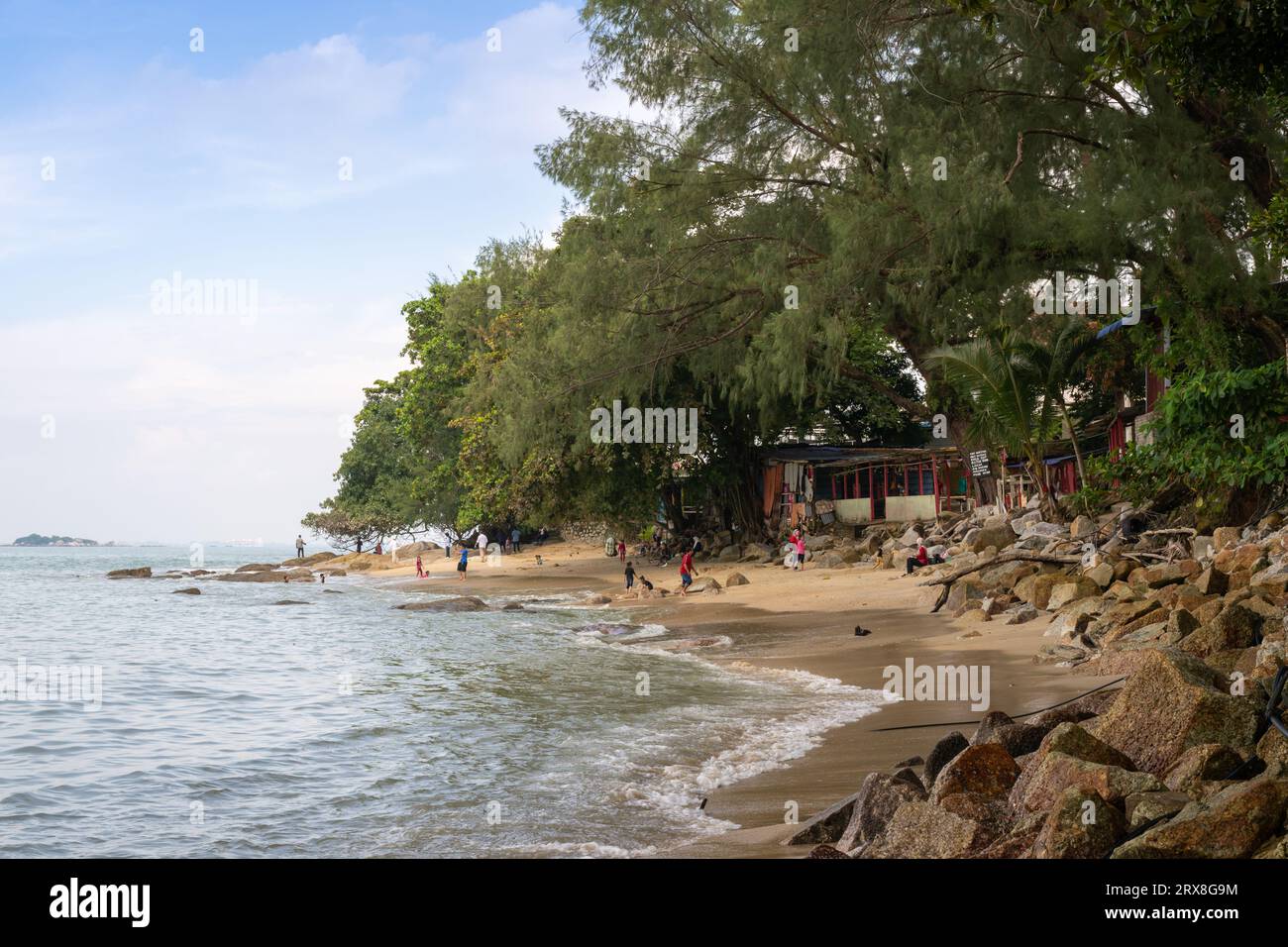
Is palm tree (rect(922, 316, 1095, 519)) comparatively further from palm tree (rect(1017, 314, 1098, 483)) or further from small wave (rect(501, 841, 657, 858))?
small wave (rect(501, 841, 657, 858))

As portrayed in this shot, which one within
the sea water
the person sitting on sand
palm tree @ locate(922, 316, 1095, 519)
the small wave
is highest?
palm tree @ locate(922, 316, 1095, 519)

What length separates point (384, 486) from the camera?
63.1 meters

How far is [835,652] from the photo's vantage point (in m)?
16.6

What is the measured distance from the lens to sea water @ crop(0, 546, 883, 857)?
8164 millimetres

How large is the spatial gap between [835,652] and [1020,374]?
314 inches

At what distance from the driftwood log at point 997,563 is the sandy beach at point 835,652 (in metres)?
0.53

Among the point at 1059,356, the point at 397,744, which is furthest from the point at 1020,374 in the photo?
the point at 397,744

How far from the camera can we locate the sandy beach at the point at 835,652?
822 centimetres

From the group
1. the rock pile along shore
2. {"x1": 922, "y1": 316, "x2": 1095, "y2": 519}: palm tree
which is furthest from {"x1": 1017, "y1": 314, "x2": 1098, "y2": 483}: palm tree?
the rock pile along shore

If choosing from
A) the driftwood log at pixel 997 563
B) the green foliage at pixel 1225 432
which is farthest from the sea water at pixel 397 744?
the green foliage at pixel 1225 432

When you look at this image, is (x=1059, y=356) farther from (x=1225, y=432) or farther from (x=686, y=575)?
(x=686, y=575)

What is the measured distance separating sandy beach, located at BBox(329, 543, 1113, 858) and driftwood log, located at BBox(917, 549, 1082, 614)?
53 centimetres

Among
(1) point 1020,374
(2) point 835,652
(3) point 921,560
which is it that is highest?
(1) point 1020,374

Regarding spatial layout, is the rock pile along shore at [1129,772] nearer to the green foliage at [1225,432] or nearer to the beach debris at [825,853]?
the beach debris at [825,853]
